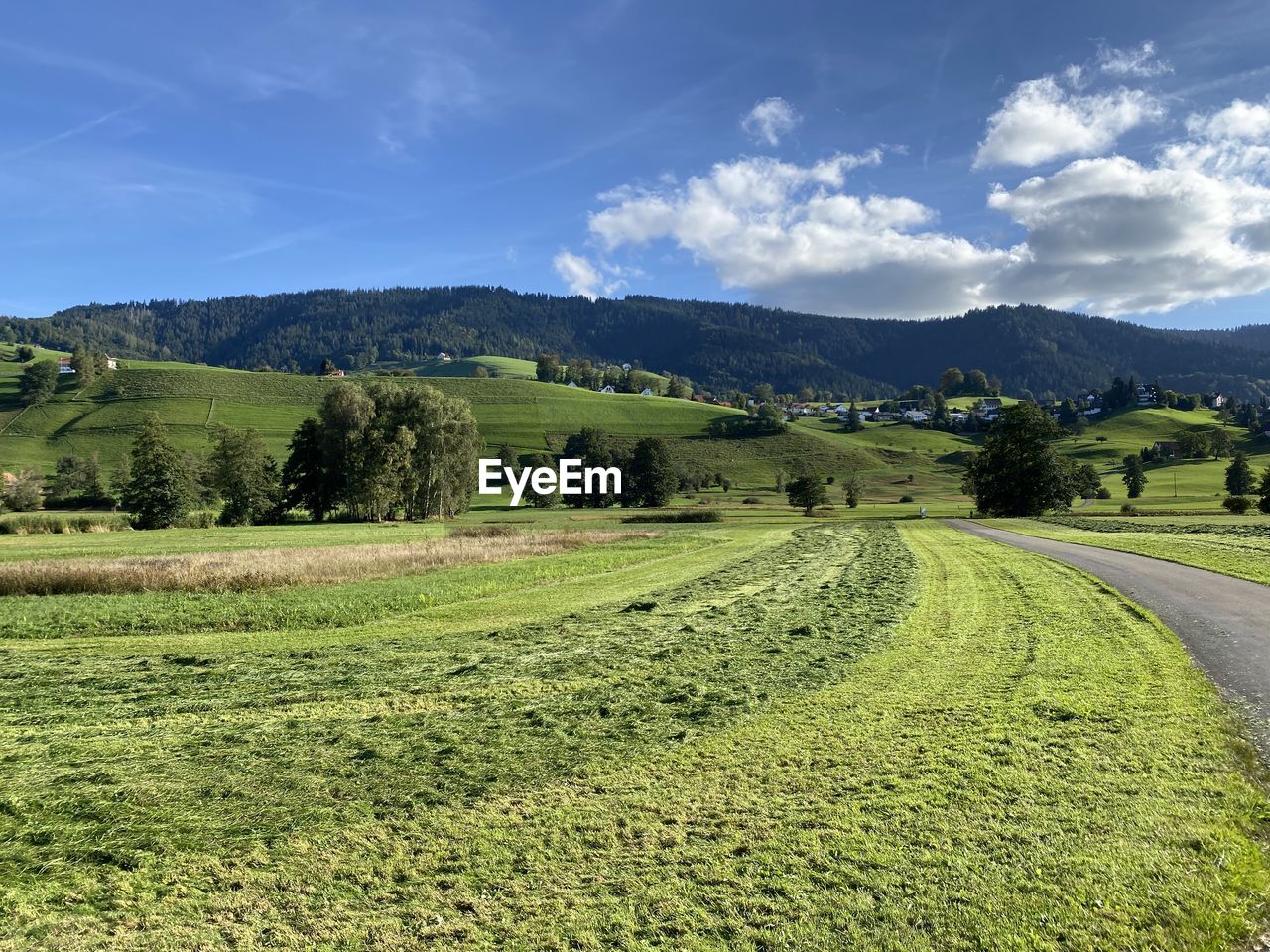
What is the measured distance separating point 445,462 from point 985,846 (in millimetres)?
73286

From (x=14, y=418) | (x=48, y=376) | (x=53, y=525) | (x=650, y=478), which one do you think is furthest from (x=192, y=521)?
(x=48, y=376)

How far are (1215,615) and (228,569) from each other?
31519 mm

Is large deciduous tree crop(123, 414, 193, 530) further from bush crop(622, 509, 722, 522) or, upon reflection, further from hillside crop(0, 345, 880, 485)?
hillside crop(0, 345, 880, 485)

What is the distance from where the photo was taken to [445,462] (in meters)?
75.3

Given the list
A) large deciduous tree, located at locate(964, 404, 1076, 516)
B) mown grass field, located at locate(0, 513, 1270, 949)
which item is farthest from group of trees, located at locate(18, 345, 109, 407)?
large deciduous tree, located at locate(964, 404, 1076, 516)

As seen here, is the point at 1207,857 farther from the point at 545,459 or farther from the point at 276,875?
the point at 545,459

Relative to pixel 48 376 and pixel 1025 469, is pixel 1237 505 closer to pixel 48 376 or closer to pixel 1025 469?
pixel 1025 469

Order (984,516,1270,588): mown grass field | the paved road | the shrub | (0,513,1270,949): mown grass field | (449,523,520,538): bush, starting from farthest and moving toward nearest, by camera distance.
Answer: the shrub → (449,523,520,538): bush → (984,516,1270,588): mown grass field → the paved road → (0,513,1270,949): mown grass field

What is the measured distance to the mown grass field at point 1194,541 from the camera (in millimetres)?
23513

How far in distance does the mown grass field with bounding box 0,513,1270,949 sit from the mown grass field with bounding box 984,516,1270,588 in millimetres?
11600

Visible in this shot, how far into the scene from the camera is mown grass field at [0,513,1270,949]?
539 cm

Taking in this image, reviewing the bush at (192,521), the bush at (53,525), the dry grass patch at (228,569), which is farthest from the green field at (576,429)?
the dry grass patch at (228,569)

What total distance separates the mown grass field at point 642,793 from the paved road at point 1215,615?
0.50 meters

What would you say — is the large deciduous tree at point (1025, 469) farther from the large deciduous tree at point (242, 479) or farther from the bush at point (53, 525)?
the bush at point (53, 525)
